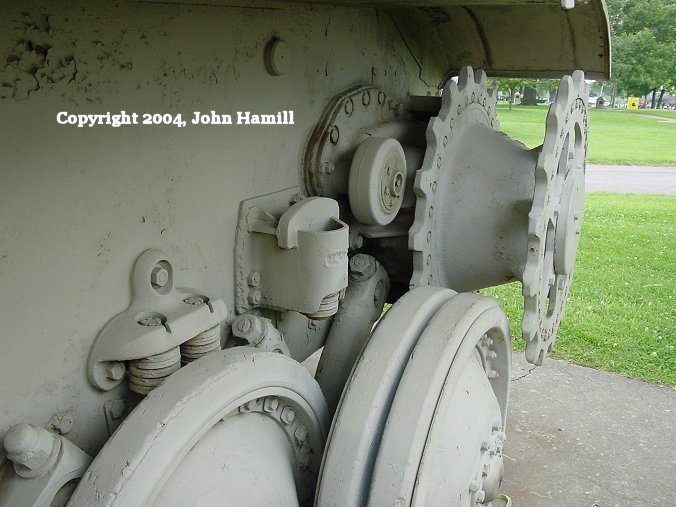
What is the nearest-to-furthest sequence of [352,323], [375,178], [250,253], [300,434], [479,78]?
[300,434], [250,253], [375,178], [352,323], [479,78]

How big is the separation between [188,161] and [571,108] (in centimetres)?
122

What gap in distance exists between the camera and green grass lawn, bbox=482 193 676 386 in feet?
13.4

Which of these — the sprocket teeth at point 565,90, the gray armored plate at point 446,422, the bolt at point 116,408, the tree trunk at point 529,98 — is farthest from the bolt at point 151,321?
the tree trunk at point 529,98

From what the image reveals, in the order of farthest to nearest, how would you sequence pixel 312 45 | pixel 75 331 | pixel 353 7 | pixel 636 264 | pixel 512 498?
pixel 636 264, pixel 512 498, pixel 353 7, pixel 312 45, pixel 75 331

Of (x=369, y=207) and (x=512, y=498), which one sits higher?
(x=369, y=207)

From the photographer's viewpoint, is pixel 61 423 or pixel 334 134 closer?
pixel 61 423

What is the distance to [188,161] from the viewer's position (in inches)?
59.7

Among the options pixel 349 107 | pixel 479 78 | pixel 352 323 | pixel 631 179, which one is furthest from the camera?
pixel 631 179

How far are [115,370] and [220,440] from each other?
245 millimetres

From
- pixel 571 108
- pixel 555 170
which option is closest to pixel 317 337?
pixel 555 170

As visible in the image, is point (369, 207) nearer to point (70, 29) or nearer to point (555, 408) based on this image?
point (70, 29)

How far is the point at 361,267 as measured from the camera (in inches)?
91.8

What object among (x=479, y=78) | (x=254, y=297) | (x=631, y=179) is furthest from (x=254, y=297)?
(x=631, y=179)

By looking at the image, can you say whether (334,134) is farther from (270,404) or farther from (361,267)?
(270,404)
